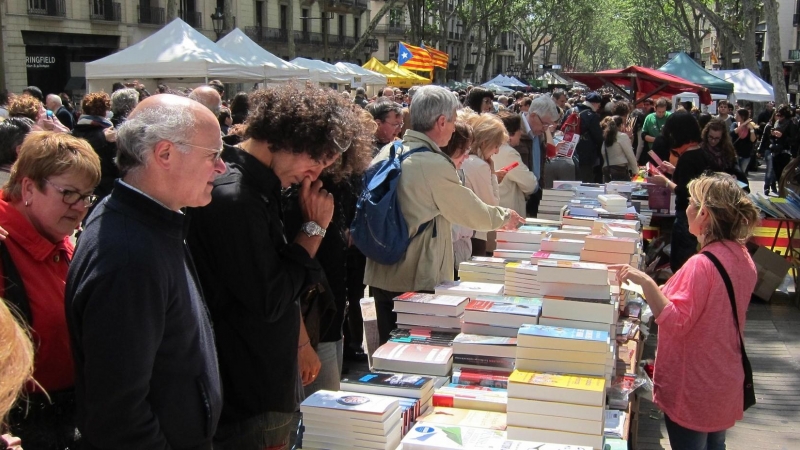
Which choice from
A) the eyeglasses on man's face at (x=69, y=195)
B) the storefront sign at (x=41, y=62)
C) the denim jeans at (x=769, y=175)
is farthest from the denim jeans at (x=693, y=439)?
the storefront sign at (x=41, y=62)

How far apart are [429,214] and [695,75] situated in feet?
42.1

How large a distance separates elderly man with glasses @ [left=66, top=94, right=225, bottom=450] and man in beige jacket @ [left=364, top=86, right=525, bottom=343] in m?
1.79

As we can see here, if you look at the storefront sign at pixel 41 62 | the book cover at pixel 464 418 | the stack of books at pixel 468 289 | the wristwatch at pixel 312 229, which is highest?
the storefront sign at pixel 41 62

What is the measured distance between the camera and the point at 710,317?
307 centimetres

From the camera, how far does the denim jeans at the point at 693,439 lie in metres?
3.16

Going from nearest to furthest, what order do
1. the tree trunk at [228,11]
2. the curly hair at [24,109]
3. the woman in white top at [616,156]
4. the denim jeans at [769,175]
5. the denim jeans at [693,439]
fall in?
the denim jeans at [693,439] → the curly hair at [24,109] → the woman in white top at [616,156] → the denim jeans at [769,175] → the tree trunk at [228,11]

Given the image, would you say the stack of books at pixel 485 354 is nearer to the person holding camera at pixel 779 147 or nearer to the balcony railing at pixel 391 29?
the person holding camera at pixel 779 147

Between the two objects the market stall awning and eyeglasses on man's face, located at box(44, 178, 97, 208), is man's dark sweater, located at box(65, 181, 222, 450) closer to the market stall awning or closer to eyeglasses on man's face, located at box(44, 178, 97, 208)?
eyeglasses on man's face, located at box(44, 178, 97, 208)

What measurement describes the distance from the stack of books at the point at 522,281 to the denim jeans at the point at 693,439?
32.2 inches

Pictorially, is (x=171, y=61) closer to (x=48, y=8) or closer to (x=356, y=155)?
(x=356, y=155)

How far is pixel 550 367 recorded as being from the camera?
259 centimetres

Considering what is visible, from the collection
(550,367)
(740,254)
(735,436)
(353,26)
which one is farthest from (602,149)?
(353,26)

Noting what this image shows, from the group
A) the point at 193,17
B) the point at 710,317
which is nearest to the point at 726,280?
the point at 710,317

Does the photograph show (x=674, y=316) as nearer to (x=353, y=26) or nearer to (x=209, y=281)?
(x=209, y=281)
